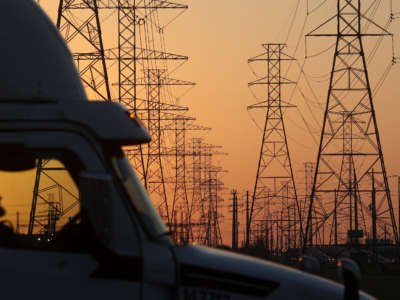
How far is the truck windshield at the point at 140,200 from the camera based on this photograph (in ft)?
21.2

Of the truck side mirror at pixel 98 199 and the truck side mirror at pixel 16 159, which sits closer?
the truck side mirror at pixel 98 199

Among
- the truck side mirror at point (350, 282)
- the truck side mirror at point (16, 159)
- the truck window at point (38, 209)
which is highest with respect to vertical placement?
the truck side mirror at point (16, 159)

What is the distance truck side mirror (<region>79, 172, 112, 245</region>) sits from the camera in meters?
6.21

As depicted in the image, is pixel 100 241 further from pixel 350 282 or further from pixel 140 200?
pixel 350 282

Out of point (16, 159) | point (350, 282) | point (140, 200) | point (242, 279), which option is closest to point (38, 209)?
point (16, 159)

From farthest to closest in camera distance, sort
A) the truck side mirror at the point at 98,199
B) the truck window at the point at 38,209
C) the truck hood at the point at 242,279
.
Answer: the truck window at the point at 38,209, the truck hood at the point at 242,279, the truck side mirror at the point at 98,199

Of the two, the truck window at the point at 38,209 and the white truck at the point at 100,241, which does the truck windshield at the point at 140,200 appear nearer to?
the white truck at the point at 100,241

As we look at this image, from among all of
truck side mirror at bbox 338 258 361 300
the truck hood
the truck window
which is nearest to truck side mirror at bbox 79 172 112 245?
the truck window

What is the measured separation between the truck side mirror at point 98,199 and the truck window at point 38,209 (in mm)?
226

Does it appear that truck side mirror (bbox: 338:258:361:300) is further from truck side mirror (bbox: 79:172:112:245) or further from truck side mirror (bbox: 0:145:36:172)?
truck side mirror (bbox: 0:145:36:172)

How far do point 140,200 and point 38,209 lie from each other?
2.42 feet

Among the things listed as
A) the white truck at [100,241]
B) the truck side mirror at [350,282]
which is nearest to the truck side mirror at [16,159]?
the white truck at [100,241]

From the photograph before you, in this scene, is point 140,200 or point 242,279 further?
point 140,200

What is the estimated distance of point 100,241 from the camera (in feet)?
20.8
